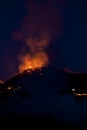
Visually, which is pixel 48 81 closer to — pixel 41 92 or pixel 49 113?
pixel 41 92

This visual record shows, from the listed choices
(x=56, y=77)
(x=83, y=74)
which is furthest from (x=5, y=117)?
(x=83, y=74)

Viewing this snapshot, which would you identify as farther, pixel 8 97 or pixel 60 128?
pixel 8 97

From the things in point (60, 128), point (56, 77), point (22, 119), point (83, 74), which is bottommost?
point (60, 128)

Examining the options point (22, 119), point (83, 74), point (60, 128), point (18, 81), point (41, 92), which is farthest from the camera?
point (83, 74)

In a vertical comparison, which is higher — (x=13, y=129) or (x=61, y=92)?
(x=61, y=92)

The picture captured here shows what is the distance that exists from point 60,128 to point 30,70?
8.97 feet

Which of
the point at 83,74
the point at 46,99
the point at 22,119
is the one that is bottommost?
the point at 22,119


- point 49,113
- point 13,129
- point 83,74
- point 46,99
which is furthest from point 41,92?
point 83,74

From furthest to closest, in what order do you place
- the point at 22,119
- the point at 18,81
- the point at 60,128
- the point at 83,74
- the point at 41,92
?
1. the point at 83,74
2. the point at 18,81
3. the point at 41,92
4. the point at 22,119
5. the point at 60,128

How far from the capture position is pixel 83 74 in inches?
830

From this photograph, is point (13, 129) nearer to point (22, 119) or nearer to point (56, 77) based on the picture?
point (22, 119)

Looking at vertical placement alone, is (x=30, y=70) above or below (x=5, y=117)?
above

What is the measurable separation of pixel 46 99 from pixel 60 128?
4.98 ft

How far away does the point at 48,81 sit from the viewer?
9.27 meters
